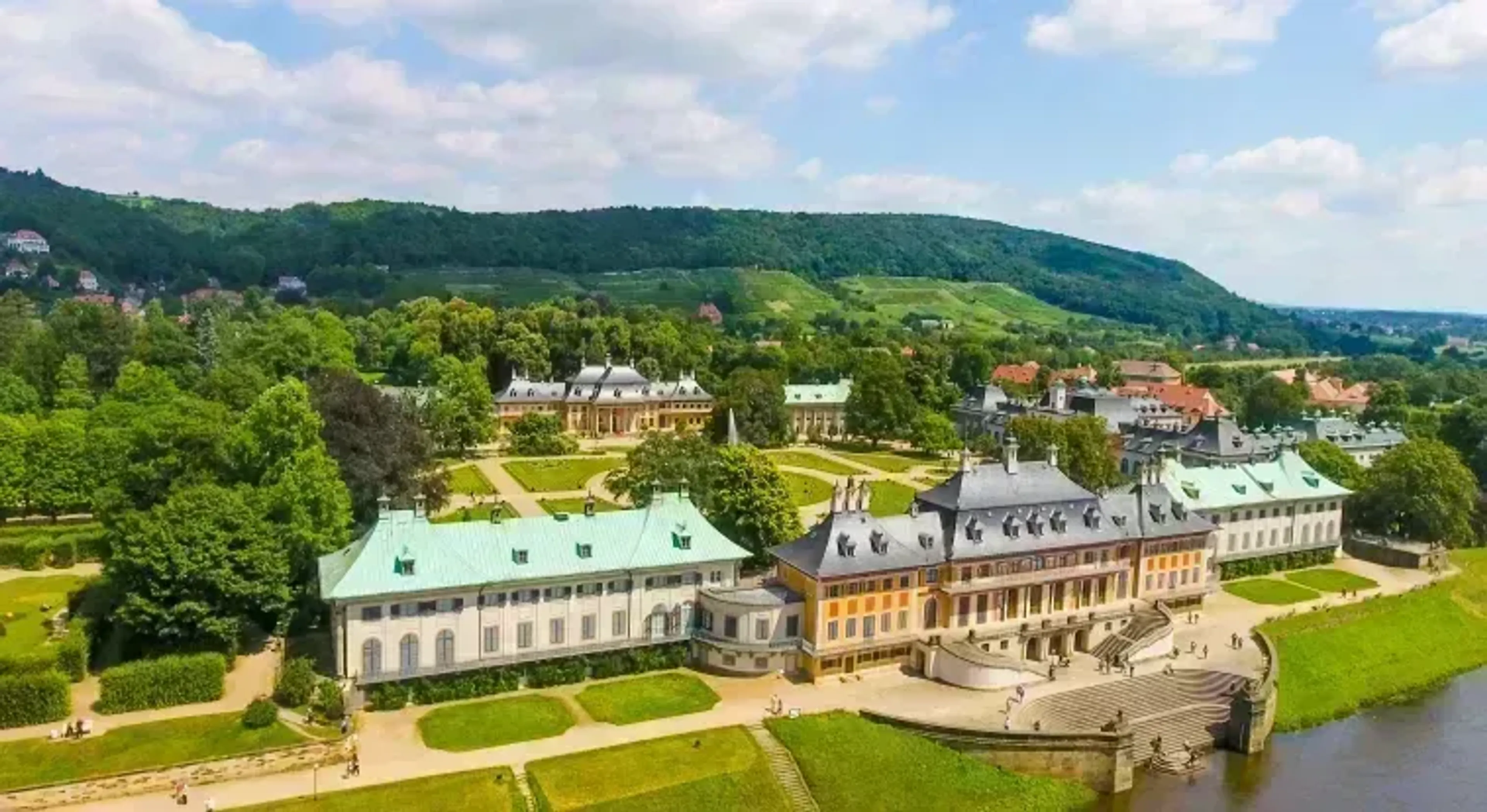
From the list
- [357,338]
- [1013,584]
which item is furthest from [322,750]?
[357,338]

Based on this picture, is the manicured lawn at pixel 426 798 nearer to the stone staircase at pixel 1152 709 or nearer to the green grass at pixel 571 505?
the stone staircase at pixel 1152 709

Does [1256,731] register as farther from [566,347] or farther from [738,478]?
[566,347]

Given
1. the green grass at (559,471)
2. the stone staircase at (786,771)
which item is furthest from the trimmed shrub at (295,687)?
the green grass at (559,471)

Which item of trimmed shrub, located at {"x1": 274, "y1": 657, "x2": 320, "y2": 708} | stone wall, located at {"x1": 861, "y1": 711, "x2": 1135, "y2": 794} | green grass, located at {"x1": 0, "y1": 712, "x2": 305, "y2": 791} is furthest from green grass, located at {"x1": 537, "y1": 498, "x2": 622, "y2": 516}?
stone wall, located at {"x1": 861, "y1": 711, "x2": 1135, "y2": 794}

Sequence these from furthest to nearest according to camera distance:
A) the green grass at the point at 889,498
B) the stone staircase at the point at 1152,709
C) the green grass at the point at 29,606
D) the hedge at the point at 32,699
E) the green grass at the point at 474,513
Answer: the green grass at the point at 889,498
the green grass at the point at 474,513
the green grass at the point at 29,606
the stone staircase at the point at 1152,709
the hedge at the point at 32,699

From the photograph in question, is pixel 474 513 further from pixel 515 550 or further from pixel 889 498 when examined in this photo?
pixel 889 498

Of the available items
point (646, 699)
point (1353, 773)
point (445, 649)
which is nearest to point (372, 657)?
point (445, 649)
